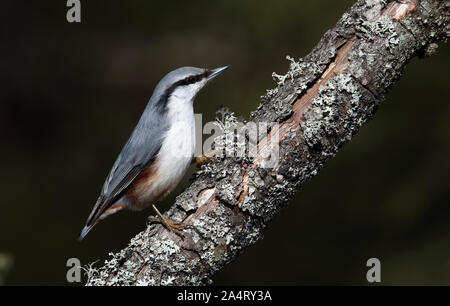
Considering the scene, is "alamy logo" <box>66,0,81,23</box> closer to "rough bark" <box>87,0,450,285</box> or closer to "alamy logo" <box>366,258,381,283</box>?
"rough bark" <box>87,0,450,285</box>

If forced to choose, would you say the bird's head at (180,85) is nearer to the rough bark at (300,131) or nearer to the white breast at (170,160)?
the white breast at (170,160)

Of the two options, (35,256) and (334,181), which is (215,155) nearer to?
(334,181)

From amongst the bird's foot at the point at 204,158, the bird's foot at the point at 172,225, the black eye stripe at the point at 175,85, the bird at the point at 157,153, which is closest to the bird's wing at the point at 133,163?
the bird at the point at 157,153

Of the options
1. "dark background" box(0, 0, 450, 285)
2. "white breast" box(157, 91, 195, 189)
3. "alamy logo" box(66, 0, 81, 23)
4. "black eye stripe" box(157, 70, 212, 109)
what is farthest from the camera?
"alamy logo" box(66, 0, 81, 23)

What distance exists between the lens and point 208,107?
11.3 ft

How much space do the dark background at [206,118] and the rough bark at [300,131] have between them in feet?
2.69

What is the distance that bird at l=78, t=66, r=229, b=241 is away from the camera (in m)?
2.33

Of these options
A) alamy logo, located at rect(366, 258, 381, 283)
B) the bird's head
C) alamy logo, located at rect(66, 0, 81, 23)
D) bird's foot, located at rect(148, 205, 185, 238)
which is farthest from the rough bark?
alamy logo, located at rect(66, 0, 81, 23)

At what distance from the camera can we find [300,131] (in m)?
1.86

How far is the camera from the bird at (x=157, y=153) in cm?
233

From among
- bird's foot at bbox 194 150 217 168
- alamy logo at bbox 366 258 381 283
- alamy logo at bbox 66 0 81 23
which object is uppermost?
alamy logo at bbox 66 0 81 23

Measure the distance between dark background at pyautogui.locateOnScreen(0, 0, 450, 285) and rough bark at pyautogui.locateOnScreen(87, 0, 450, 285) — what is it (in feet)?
2.69

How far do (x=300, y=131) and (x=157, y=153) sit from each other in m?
0.79

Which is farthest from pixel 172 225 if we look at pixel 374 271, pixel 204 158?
pixel 374 271
